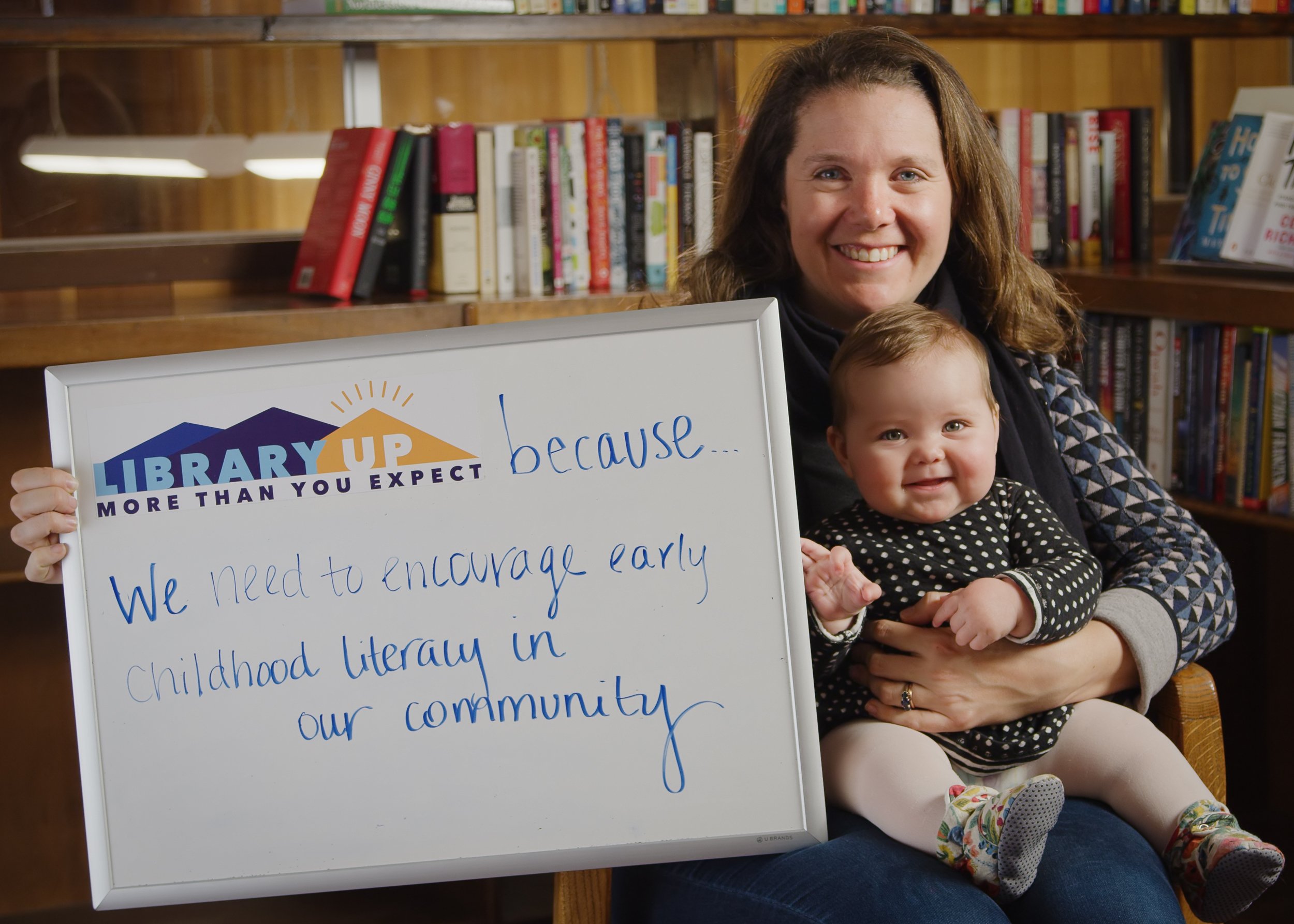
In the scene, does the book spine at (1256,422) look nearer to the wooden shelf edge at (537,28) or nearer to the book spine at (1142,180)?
the book spine at (1142,180)

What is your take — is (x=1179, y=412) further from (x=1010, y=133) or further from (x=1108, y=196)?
(x=1010, y=133)

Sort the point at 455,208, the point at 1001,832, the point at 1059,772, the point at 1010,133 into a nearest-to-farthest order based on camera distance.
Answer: the point at 1001,832
the point at 1059,772
the point at 455,208
the point at 1010,133

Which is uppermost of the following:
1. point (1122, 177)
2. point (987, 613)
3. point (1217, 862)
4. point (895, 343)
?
point (1122, 177)

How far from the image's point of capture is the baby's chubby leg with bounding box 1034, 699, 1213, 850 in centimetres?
109

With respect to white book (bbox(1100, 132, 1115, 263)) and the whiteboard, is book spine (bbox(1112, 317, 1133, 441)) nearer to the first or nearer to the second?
white book (bbox(1100, 132, 1115, 263))

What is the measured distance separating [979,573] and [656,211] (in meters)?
1.10

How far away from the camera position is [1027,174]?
2.27 meters

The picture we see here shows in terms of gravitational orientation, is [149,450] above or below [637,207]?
below

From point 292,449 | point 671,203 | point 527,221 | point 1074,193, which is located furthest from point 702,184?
point 292,449

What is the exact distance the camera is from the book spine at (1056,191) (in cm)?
226

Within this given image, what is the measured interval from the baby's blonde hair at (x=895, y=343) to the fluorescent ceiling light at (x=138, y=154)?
143cm

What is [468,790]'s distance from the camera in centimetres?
100

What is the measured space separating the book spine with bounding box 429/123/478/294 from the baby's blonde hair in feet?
3.08

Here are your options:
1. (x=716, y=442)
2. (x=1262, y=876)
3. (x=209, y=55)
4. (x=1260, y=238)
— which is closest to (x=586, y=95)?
(x=209, y=55)
